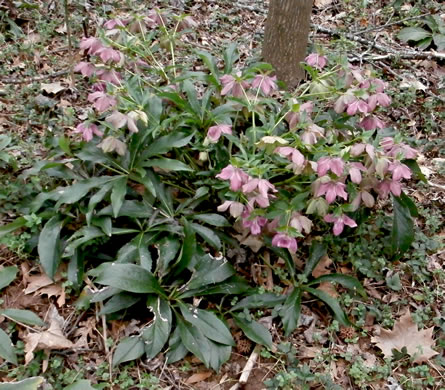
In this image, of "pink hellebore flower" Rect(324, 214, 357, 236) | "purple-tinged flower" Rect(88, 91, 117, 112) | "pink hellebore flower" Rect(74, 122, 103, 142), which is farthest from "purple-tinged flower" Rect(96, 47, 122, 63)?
"pink hellebore flower" Rect(324, 214, 357, 236)

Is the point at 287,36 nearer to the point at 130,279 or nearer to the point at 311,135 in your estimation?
the point at 311,135

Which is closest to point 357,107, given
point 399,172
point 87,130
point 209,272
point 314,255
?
point 399,172

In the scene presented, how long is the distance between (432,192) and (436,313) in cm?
82

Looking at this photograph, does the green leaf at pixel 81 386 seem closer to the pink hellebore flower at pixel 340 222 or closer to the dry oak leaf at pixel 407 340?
the pink hellebore flower at pixel 340 222

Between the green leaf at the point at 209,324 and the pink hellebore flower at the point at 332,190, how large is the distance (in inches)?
28.0

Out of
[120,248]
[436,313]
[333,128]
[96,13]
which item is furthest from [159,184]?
[96,13]

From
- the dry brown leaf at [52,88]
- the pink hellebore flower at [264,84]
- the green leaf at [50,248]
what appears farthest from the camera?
the dry brown leaf at [52,88]

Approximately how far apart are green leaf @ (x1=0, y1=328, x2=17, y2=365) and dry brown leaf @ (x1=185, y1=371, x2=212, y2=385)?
71 centimetres

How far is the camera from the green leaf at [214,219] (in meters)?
2.28

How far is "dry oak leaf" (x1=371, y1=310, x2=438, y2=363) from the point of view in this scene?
2.21 meters

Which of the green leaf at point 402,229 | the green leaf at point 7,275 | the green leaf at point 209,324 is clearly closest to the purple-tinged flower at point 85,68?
the green leaf at point 7,275

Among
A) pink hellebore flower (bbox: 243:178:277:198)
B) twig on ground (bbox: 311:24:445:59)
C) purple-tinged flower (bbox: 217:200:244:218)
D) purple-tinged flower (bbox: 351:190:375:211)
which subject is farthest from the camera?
twig on ground (bbox: 311:24:445:59)

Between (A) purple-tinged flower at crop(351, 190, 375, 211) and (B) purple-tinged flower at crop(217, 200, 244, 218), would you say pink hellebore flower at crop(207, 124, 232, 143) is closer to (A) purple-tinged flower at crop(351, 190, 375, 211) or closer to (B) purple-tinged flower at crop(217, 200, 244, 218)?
(B) purple-tinged flower at crop(217, 200, 244, 218)

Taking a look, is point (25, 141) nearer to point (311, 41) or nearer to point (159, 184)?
point (159, 184)
